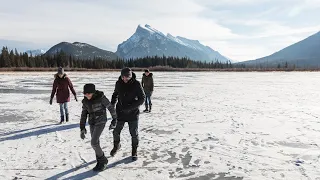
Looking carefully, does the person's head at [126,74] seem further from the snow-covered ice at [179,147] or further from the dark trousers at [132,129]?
the snow-covered ice at [179,147]

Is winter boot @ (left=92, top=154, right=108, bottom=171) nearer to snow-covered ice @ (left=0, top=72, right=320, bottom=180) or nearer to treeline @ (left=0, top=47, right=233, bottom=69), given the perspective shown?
snow-covered ice @ (left=0, top=72, right=320, bottom=180)

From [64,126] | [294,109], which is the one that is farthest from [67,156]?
[294,109]

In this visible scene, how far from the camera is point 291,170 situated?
6246mm

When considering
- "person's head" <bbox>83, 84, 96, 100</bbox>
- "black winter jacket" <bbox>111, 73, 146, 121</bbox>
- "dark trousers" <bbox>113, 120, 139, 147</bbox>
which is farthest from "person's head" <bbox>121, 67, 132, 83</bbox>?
"dark trousers" <bbox>113, 120, 139, 147</bbox>

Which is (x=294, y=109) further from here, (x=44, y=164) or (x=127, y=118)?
(x=44, y=164)

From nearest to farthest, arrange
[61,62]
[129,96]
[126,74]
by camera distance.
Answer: [126,74] < [129,96] < [61,62]

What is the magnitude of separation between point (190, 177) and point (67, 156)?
288cm

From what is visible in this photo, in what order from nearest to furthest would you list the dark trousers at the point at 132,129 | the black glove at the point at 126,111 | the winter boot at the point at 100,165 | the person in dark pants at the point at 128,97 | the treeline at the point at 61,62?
1. the winter boot at the point at 100,165
2. the person in dark pants at the point at 128,97
3. the black glove at the point at 126,111
4. the dark trousers at the point at 132,129
5. the treeline at the point at 61,62

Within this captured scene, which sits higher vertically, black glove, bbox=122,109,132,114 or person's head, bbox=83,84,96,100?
person's head, bbox=83,84,96,100

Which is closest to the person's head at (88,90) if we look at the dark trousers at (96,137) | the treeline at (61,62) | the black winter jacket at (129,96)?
the dark trousers at (96,137)

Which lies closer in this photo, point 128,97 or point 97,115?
point 97,115

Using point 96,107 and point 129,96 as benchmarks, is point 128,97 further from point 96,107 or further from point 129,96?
point 96,107

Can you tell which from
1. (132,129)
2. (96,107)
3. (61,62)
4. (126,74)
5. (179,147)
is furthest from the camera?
(61,62)

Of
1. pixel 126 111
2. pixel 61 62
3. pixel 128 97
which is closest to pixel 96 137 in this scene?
pixel 126 111
